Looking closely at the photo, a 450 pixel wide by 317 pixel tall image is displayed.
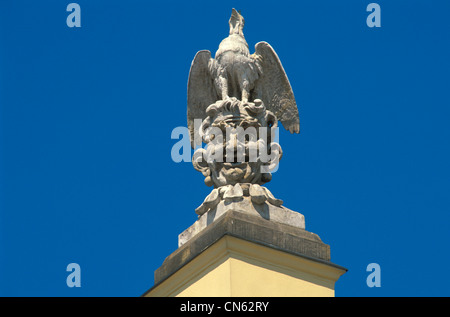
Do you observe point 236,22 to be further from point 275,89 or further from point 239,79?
point 275,89

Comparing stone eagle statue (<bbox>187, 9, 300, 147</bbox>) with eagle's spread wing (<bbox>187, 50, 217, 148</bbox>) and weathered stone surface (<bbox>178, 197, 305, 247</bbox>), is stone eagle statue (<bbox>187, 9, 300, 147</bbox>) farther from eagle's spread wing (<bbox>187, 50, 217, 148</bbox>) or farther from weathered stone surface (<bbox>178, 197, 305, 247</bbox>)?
weathered stone surface (<bbox>178, 197, 305, 247</bbox>)

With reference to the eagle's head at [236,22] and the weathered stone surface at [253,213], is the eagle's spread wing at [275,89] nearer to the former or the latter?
the eagle's head at [236,22]

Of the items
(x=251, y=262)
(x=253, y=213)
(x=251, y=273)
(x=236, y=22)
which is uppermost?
(x=236, y=22)

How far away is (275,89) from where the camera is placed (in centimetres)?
2223

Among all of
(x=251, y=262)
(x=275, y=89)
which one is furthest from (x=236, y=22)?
(x=251, y=262)

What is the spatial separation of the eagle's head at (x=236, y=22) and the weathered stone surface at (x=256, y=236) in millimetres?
3112

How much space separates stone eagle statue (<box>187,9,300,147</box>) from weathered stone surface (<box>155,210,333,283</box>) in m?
2.11

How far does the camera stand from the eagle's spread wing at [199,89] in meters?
22.1

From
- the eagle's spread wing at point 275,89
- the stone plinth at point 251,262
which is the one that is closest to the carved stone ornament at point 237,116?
the eagle's spread wing at point 275,89

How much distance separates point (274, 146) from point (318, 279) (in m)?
2.15

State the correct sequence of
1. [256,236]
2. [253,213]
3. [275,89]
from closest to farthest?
[256,236] → [253,213] → [275,89]

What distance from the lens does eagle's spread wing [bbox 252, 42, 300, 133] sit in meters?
22.0

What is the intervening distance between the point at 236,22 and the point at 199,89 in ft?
3.57
